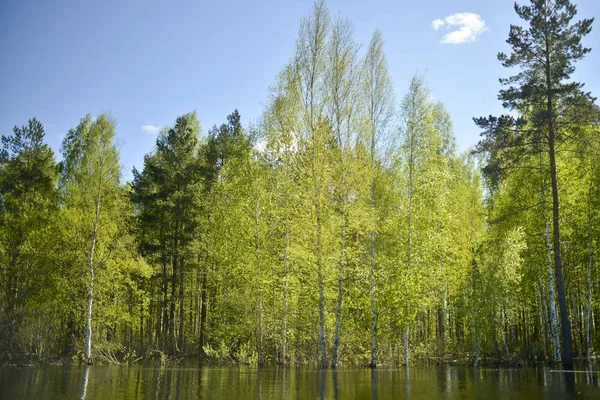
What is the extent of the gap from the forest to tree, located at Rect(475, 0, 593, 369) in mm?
76

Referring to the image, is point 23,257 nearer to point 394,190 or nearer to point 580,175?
point 394,190

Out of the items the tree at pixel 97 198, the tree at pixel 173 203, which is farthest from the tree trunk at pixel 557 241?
the tree at pixel 97 198

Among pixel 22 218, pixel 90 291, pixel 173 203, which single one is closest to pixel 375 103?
pixel 173 203

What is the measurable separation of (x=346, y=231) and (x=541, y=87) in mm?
10037

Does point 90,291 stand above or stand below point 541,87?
below

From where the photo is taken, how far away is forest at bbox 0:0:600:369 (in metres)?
20.6

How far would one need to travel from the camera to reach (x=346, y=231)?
20.5m

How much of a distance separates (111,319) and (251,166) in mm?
11159

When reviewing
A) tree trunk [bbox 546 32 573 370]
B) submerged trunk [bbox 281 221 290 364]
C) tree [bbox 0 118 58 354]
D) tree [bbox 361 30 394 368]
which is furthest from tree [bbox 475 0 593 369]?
tree [bbox 0 118 58 354]

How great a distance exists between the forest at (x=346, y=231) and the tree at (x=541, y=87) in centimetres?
8

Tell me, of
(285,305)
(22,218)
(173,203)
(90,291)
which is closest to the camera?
(285,305)

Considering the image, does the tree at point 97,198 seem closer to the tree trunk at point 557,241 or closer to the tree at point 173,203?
the tree at point 173,203

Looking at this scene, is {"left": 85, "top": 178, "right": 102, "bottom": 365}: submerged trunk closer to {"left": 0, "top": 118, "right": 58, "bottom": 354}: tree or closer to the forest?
the forest

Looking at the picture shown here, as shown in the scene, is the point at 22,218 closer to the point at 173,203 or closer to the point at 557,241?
the point at 173,203
